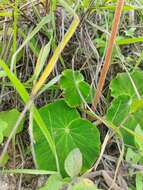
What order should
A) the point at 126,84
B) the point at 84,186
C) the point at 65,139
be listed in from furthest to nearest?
1. the point at 126,84
2. the point at 65,139
3. the point at 84,186

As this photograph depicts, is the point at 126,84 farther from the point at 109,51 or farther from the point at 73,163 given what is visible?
the point at 73,163

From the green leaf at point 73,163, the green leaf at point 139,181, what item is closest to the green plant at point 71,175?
the green leaf at point 73,163

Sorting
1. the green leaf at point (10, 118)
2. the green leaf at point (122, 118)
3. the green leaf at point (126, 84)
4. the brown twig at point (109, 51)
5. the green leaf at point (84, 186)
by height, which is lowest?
the green leaf at point (84, 186)

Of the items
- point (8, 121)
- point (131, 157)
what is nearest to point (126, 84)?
point (131, 157)

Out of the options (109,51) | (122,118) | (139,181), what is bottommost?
(139,181)

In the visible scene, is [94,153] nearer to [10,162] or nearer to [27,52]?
[10,162]

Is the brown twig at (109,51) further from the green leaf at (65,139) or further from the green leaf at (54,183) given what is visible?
the green leaf at (54,183)

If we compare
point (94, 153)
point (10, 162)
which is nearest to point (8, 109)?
point (10, 162)

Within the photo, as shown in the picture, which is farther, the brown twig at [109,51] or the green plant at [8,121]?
the green plant at [8,121]
